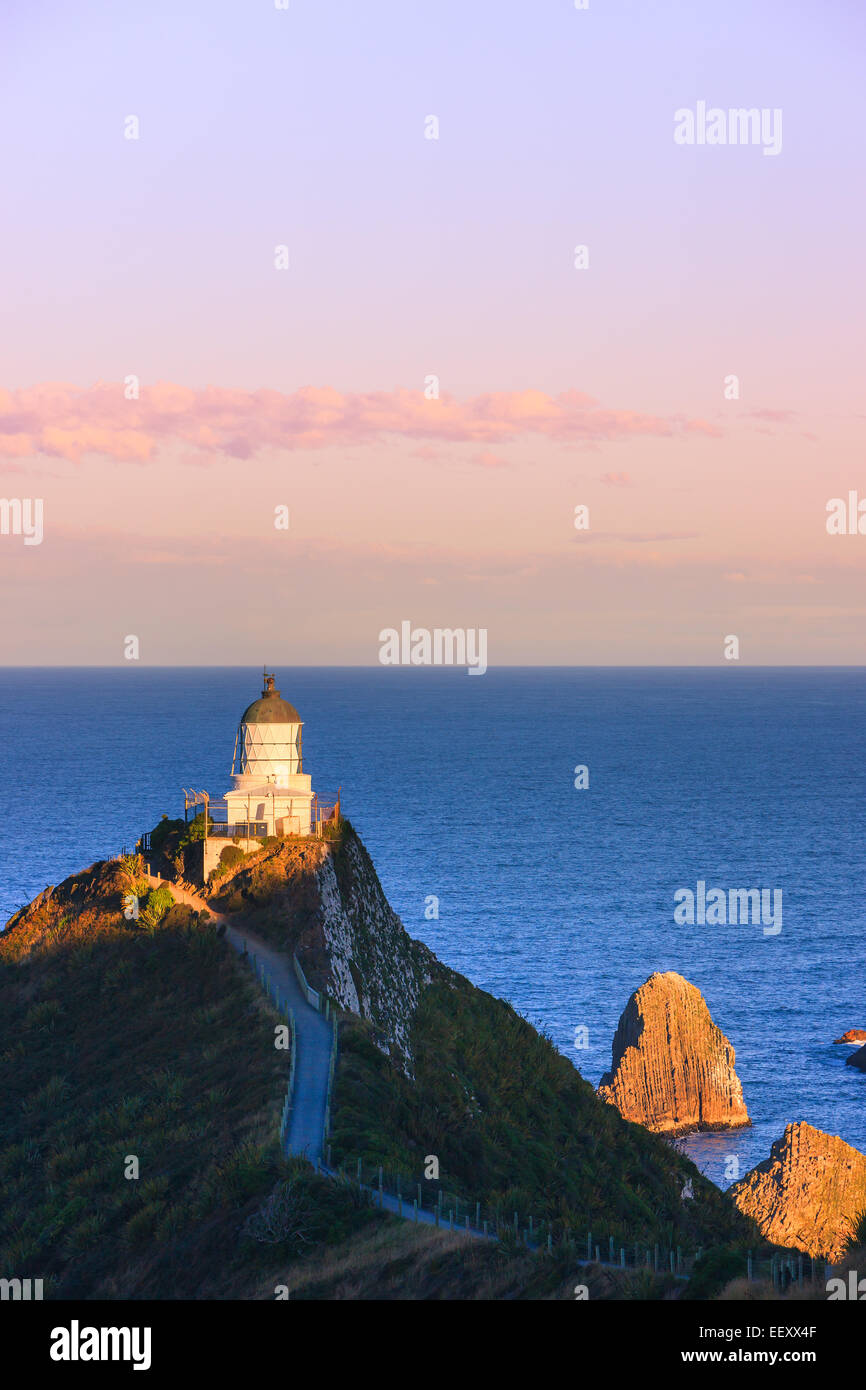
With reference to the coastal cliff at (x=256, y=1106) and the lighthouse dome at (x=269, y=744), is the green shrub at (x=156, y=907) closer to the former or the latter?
the coastal cliff at (x=256, y=1106)

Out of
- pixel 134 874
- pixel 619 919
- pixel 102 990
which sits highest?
pixel 619 919

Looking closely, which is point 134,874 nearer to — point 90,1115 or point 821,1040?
point 90,1115

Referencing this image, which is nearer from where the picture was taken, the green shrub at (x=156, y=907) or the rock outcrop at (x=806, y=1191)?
the green shrub at (x=156, y=907)

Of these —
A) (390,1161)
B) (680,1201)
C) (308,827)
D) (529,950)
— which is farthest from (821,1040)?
(390,1161)

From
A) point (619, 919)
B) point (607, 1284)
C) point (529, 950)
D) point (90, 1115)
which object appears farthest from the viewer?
point (619, 919)

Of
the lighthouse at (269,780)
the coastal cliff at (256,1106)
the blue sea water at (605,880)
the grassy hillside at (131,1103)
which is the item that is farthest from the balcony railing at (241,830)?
the blue sea water at (605,880)

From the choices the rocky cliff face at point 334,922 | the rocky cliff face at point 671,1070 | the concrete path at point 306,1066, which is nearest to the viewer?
the concrete path at point 306,1066

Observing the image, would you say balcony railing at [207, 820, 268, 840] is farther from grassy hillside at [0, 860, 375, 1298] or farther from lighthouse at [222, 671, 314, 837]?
grassy hillside at [0, 860, 375, 1298]
